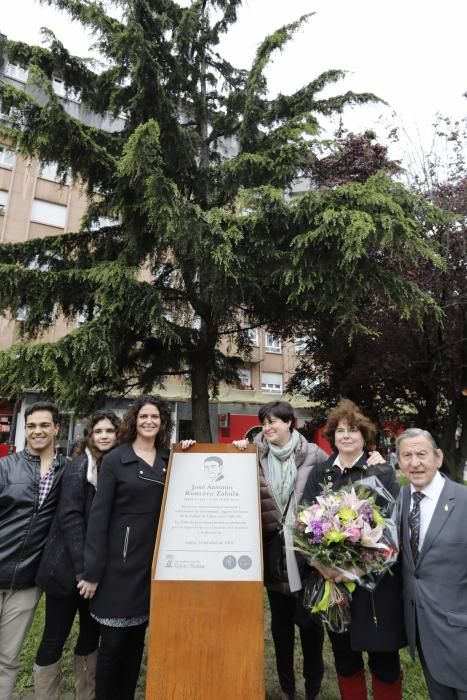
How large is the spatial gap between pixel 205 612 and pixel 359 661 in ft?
3.41

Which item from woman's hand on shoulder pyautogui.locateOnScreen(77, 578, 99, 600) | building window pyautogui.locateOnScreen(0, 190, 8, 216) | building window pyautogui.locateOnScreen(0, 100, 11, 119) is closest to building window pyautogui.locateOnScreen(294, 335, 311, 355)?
building window pyautogui.locateOnScreen(0, 100, 11, 119)

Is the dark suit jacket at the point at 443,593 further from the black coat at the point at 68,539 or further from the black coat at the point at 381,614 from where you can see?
the black coat at the point at 68,539

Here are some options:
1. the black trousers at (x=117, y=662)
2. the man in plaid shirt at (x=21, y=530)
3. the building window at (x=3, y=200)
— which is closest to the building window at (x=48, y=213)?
the building window at (x=3, y=200)

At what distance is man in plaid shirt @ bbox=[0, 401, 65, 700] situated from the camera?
103 inches

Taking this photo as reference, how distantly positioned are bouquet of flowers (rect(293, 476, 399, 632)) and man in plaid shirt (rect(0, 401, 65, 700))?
176 centimetres

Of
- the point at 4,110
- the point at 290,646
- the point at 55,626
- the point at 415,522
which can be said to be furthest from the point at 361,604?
the point at 4,110

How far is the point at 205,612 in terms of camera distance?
2.42m

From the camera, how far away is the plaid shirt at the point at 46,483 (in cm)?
277

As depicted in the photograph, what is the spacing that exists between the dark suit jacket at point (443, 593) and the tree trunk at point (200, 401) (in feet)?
18.2

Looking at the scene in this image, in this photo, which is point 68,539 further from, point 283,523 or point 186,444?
point 283,523

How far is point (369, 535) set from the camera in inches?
83.6

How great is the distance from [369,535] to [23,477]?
2272 mm

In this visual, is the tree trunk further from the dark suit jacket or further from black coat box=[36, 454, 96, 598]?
the dark suit jacket

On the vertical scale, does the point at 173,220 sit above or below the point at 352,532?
above
